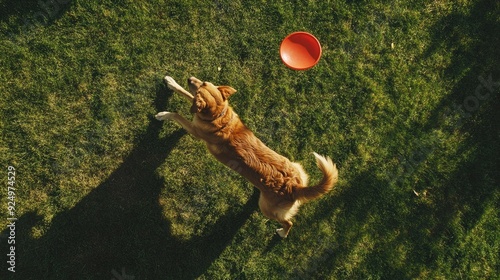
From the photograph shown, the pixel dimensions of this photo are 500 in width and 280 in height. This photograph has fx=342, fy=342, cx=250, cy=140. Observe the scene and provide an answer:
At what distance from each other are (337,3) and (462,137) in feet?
11.4

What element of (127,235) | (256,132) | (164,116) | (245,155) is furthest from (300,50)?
(127,235)

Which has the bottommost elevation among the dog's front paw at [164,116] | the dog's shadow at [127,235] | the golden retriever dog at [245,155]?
the dog's shadow at [127,235]

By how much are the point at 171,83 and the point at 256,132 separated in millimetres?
1685

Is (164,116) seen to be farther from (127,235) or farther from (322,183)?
(322,183)

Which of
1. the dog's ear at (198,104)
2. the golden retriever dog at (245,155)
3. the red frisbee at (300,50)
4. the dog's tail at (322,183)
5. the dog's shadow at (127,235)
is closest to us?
the dog's tail at (322,183)

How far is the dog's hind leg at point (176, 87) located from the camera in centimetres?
550

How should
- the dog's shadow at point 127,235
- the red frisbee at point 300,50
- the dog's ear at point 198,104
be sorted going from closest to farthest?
the dog's ear at point 198,104
the dog's shadow at point 127,235
the red frisbee at point 300,50

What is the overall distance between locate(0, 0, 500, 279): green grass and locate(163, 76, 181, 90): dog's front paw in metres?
0.20

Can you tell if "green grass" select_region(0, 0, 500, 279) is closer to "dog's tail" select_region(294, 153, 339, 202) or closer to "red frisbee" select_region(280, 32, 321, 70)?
"red frisbee" select_region(280, 32, 321, 70)

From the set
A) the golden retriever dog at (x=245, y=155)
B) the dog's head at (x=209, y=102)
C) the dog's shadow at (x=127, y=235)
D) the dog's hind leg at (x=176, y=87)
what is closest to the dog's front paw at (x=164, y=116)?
the dog's shadow at (x=127, y=235)

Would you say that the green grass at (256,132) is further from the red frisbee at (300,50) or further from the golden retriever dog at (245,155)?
the golden retriever dog at (245,155)

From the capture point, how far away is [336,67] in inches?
250

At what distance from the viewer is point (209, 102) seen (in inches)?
177

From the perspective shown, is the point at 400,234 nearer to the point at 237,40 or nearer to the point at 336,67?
the point at 336,67
